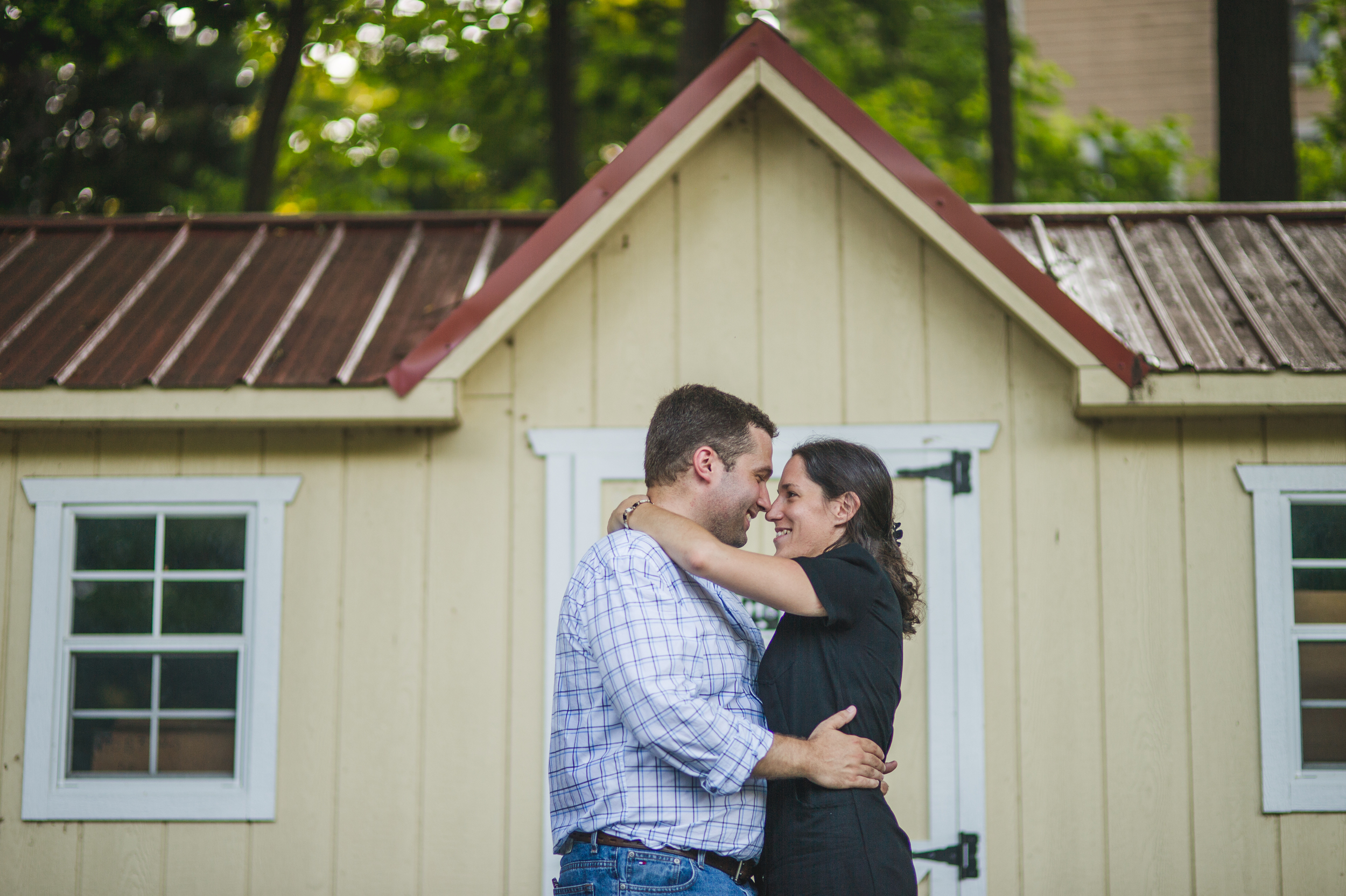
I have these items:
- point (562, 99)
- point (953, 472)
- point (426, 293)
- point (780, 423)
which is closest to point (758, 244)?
point (780, 423)

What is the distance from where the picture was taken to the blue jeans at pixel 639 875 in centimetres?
237

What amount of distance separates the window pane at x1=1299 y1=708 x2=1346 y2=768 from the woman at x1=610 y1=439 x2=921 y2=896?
8.68ft

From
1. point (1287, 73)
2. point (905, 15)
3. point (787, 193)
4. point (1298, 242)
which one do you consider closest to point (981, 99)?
point (905, 15)

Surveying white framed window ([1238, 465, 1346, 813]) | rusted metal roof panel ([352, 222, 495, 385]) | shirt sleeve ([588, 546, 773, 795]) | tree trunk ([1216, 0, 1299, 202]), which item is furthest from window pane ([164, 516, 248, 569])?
tree trunk ([1216, 0, 1299, 202])

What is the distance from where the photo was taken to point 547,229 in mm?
4191

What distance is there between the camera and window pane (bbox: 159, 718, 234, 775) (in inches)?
175

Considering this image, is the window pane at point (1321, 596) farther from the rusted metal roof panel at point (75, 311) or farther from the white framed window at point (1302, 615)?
the rusted metal roof panel at point (75, 311)

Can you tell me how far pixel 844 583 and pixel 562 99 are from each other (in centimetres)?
829

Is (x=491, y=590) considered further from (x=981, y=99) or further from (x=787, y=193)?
(x=981, y=99)

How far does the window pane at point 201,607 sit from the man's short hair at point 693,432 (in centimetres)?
264

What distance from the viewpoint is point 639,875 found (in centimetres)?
238

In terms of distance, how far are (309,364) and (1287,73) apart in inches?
269

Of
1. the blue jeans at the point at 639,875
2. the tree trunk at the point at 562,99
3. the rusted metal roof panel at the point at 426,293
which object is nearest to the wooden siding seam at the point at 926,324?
the rusted metal roof panel at the point at 426,293

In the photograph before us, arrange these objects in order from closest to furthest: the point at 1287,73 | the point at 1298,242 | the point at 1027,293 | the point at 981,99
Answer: the point at 1027,293 < the point at 1298,242 < the point at 1287,73 < the point at 981,99
